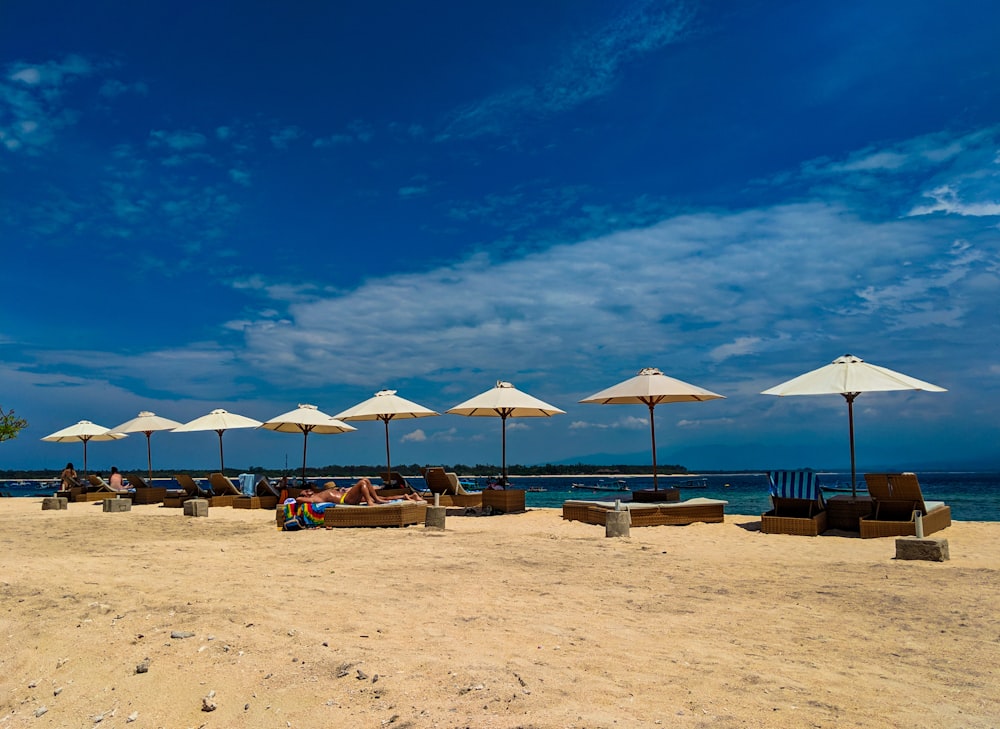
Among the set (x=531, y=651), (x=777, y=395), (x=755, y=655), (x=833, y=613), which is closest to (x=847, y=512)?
(x=777, y=395)

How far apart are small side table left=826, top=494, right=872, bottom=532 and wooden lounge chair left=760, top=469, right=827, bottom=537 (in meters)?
0.12

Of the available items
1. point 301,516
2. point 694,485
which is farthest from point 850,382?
point 694,485

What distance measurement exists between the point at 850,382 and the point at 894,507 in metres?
1.89

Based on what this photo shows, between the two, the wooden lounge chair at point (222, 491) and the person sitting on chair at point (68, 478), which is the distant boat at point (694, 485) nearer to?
the wooden lounge chair at point (222, 491)

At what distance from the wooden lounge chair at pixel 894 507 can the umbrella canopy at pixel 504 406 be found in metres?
6.26

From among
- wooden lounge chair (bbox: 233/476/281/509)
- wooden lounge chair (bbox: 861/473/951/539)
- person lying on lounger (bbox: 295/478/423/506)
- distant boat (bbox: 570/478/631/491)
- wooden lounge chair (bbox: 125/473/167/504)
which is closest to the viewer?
wooden lounge chair (bbox: 861/473/951/539)

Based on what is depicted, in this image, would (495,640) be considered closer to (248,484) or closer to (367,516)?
(367,516)

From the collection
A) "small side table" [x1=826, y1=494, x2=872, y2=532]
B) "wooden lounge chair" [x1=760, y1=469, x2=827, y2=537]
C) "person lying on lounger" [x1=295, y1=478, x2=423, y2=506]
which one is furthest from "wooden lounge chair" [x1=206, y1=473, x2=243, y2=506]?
"small side table" [x1=826, y1=494, x2=872, y2=532]

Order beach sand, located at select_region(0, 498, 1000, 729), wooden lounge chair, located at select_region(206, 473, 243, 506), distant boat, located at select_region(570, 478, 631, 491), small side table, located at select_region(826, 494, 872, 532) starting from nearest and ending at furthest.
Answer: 1. beach sand, located at select_region(0, 498, 1000, 729)
2. small side table, located at select_region(826, 494, 872, 532)
3. wooden lounge chair, located at select_region(206, 473, 243, 506)
4. distant boat, located at select_region(570, 478, 631, 491)

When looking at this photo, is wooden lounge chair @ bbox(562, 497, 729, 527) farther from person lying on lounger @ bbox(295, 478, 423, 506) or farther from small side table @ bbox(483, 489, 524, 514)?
person lying on lounger @ bbox(295, 478, 423, 506)

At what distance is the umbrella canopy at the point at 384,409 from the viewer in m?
15.2

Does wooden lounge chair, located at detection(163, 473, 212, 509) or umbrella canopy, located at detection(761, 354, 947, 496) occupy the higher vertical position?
umbrella canopy, located at detection(761, 354, 947, 496)

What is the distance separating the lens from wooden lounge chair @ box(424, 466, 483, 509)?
13.9 metres

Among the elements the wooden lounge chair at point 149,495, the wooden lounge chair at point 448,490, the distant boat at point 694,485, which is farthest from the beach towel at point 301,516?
the distant boat at point 694,485
